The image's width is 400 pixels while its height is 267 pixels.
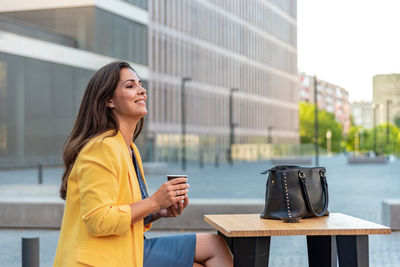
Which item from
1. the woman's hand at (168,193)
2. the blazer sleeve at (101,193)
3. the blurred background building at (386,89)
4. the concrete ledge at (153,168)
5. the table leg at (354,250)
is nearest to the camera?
the blazer sleeve at (101,193)

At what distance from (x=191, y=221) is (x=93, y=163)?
24.3 feet

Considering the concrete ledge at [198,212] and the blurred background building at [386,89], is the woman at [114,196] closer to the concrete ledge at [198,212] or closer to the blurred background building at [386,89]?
the concrete ledge at [198,212]

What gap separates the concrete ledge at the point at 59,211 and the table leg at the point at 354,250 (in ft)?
19.9

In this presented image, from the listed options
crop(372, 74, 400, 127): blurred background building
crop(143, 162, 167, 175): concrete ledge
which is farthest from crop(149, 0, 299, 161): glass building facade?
crop(143, 162, 167, 175): concrete ledge

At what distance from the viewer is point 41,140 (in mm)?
42000

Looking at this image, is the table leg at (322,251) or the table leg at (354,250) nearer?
the table leg at (354,250)

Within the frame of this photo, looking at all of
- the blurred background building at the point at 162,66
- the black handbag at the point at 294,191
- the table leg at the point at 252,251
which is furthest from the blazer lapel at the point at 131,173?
the blurred background building at the point at 162,66

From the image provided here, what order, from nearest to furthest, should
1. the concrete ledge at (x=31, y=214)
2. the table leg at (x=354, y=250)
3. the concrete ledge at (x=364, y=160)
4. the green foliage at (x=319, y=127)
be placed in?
the table leg at (x=354, y=250) < the concrete ledge at (x=31, y=214) < the concrete ledge at (x=364, y=160) < the green foliage at (x=319, y=127)

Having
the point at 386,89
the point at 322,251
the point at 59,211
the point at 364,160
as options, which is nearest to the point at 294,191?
the point at 322,251

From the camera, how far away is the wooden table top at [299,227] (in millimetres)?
3775

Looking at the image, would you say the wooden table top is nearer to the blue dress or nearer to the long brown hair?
the blue dress

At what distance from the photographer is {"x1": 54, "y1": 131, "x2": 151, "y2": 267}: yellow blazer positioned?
3.16 m

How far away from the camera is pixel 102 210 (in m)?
3.15

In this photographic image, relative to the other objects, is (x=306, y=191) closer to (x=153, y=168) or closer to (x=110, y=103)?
(x=110, y=103)
